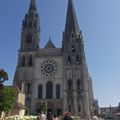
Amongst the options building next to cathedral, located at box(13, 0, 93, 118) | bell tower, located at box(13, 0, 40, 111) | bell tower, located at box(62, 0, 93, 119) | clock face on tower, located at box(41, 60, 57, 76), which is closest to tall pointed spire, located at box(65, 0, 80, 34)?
bell tower, located at box(62, 0, 93, 119)

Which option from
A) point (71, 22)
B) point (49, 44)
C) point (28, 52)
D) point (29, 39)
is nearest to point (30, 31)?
point (29, 39)

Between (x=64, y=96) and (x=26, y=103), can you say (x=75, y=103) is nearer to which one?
(x=64, y=96)

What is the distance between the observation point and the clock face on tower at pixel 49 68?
62.3m

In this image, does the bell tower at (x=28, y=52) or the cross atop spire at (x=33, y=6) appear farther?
the cross atop spire at (x=33, y=6)

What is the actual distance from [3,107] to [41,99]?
97.0ft

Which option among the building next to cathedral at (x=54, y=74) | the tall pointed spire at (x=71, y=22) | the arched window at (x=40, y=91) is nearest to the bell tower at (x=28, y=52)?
the building next to cathedral at (x=54, y=74)

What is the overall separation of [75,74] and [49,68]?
22.6ft

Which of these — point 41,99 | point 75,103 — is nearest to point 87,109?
point 75,103

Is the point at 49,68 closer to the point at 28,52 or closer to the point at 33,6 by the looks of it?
the point at 28,52

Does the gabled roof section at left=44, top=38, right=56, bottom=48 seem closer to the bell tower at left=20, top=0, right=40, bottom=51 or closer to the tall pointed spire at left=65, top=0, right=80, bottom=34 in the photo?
the bell tower at left=20, top=0, right=40, bottom=51

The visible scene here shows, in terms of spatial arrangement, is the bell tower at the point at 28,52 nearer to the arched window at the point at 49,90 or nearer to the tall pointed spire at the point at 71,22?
the arched window at the point at 49,90

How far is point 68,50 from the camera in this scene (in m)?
64.0

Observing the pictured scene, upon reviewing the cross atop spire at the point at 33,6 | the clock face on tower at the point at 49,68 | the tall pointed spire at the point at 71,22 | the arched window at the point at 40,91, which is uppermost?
the cross atop spire at the point at 33,6

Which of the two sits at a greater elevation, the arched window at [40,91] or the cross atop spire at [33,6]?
the cross atop spire at [33,6]
